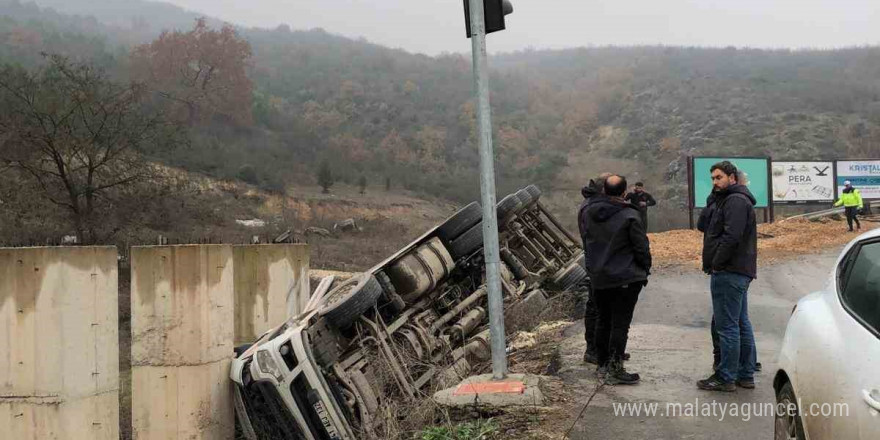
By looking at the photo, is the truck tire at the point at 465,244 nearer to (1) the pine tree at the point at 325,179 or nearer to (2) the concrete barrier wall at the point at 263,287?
(2) the concrete barrier wall at the point at 263,287

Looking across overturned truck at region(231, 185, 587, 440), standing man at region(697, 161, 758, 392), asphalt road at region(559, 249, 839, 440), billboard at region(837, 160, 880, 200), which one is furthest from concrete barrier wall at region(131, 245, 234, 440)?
billboard at region(837, 160, 880, 200)

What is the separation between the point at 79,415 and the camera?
643 cm

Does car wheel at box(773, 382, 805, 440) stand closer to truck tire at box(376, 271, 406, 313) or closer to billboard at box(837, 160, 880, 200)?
truck tire at box(376, 271, 406, 313)

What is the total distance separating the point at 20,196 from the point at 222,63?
37730mm

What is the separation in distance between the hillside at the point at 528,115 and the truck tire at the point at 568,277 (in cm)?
2402

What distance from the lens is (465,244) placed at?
26.5ft

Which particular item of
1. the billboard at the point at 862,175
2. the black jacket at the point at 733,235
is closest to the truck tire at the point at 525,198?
the black jacket at the point at 733,235

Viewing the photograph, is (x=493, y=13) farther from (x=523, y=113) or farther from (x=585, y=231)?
(x=523, y=113)

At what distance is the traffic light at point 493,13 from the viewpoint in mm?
5664

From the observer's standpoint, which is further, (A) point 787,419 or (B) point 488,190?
(B) point 488,190

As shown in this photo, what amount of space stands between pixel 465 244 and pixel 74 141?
55.9 ft

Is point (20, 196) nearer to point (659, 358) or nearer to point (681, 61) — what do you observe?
point (659, 358)

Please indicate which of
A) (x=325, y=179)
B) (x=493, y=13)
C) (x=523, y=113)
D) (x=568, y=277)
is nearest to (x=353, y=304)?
(x=493, y=13)

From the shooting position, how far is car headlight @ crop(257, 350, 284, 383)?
20.6 feet
